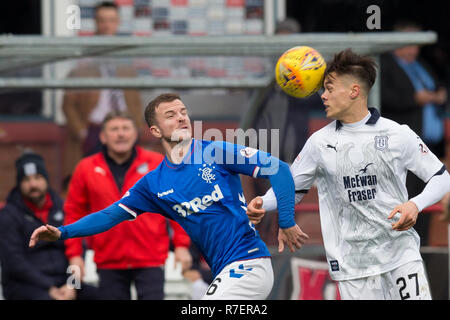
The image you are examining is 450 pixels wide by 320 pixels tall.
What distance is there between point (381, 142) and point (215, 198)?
3.40 ft

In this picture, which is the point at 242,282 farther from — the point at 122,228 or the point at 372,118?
the point at 122,228

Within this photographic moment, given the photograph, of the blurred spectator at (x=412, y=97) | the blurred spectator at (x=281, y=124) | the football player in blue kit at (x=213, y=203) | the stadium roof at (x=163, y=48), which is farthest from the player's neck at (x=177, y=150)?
the blurred spectator at (x=412, y=97)

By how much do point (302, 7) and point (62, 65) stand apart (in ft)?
11.6

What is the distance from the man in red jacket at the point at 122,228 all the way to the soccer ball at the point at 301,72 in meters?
2.26

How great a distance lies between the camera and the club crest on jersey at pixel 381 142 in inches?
239

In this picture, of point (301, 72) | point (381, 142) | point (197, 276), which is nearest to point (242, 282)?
point (381, 142)

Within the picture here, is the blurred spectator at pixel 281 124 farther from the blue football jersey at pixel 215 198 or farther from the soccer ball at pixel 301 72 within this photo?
the blue football jersey at pixel 215 198

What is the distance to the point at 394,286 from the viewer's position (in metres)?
6.03

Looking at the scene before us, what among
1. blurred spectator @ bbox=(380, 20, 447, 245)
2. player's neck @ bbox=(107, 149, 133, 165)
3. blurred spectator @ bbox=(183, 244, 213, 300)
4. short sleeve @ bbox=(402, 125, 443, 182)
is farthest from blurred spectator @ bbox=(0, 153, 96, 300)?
short sleeve @ bbox=(402, 125, 443, 182)

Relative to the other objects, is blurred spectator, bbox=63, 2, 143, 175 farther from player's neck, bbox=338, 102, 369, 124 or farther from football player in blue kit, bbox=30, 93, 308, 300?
player's neck, bbox=338, 102, 369, 124

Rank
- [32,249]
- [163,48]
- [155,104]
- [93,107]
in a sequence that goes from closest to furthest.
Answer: [155,104]
[32,249]
[163,48]
[93,107]

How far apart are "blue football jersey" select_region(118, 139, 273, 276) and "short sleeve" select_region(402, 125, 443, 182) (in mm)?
851
